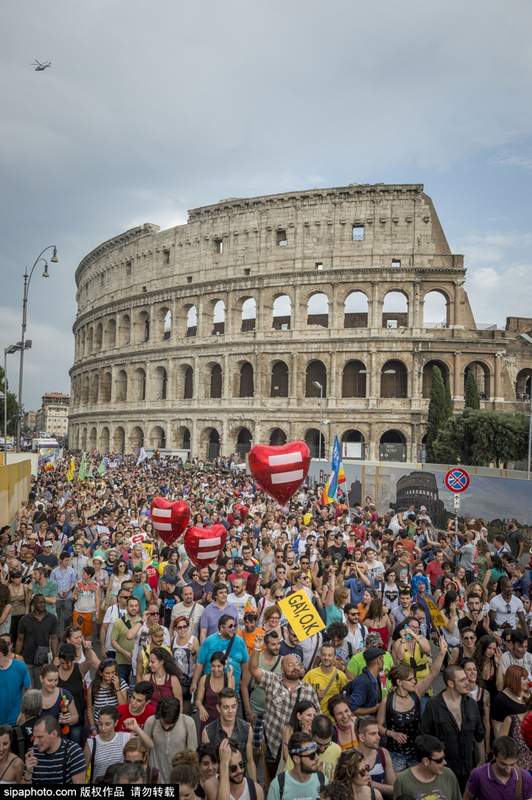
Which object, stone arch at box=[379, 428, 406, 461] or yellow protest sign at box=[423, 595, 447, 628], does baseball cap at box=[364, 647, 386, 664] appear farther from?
stone arch at box=[379, 428, 406, 461]

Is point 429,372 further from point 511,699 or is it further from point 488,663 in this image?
point 511,699

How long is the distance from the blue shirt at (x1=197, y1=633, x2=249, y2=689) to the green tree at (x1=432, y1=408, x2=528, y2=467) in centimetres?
2532

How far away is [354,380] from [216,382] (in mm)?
10359

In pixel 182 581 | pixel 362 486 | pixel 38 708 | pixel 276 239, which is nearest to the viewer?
pixel 38 708

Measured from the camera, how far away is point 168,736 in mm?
4355

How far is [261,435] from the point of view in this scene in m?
39.3

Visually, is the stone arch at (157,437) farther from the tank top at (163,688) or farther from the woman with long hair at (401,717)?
the woman with long hair at (401,717)

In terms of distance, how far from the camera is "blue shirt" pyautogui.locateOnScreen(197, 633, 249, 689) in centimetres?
558

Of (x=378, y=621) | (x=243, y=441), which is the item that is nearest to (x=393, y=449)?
(x=243, y=441)

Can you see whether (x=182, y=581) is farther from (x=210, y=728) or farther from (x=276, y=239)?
(x=276, y=239)

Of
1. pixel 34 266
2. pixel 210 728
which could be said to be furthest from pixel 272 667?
pixel 34 266

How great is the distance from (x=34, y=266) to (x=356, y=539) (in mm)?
15509

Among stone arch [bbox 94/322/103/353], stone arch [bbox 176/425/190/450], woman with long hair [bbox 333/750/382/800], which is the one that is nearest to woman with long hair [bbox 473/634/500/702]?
woman with long hair [bbox 333/750/382/800]

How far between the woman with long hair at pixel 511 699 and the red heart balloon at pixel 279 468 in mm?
6562
